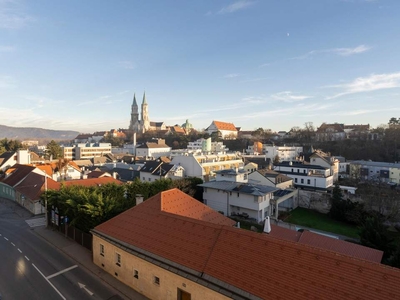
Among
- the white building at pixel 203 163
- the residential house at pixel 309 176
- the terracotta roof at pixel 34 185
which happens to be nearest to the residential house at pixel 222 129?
the white building at pixel 203 163

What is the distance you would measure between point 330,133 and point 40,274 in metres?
102

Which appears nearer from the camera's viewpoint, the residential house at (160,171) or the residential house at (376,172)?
the residential house at (160,171)

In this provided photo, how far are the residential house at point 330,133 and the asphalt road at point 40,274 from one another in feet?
309

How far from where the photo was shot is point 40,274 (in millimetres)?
15820

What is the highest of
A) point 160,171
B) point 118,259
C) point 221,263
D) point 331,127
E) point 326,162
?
point 331,127

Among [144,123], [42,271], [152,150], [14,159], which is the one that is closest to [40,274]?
[42,271]

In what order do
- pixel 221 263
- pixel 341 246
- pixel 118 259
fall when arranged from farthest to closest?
pixel 341 246
pixel 118 259
pixel 221 263

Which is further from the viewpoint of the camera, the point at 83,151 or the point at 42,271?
the point at 83,151

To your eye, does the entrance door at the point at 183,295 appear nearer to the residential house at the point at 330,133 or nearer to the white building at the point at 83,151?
the residential house at the point at 330,133

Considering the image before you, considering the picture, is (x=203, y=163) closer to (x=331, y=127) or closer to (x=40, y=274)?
(x=40, y=274)

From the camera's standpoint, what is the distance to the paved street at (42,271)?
13773mm

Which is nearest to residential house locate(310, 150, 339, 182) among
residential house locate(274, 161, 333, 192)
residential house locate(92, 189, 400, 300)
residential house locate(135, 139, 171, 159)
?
residential house locate(274, 161, 333, 192)

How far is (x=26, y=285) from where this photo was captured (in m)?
14.6

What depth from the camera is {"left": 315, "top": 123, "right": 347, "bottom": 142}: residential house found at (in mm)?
93975
